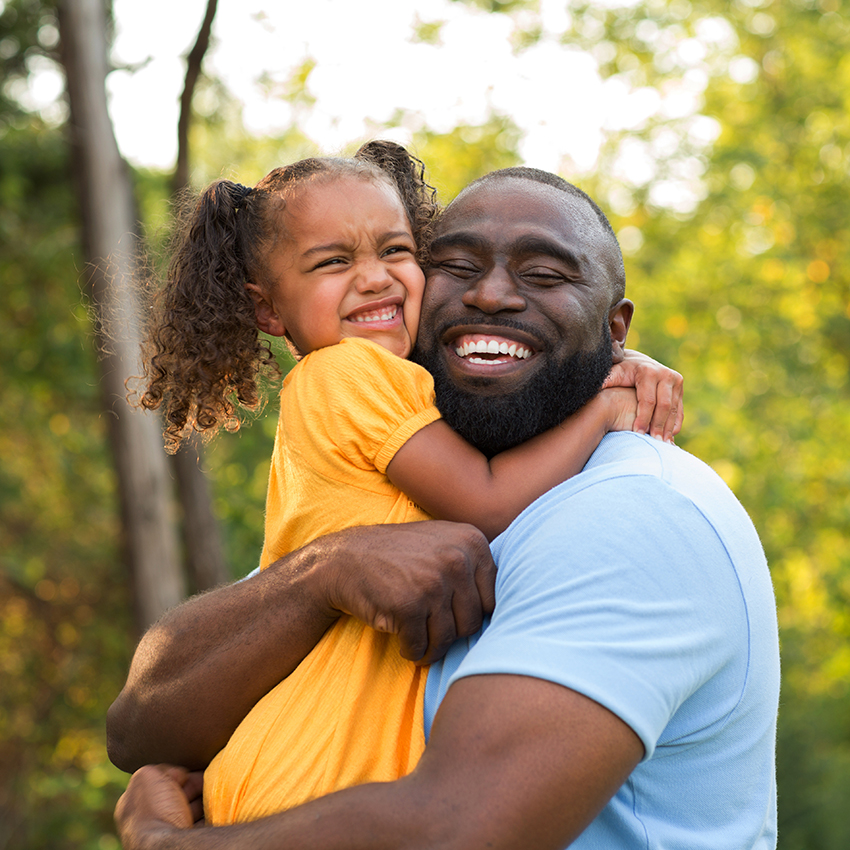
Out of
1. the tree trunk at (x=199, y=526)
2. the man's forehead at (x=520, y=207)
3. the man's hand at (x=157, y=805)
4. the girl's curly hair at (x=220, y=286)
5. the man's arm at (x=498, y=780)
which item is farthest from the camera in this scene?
the tree trunk at (x=199, y=526)

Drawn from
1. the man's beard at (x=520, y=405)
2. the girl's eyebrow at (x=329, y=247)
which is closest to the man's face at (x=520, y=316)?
the man's beard at (x=520, y=405)

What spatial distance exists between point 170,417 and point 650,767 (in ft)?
6.07

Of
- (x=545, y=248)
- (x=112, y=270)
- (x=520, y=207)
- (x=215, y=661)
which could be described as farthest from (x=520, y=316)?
(x=112, y=270)

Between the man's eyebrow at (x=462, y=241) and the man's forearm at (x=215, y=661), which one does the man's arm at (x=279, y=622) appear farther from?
the man's eyebrow at (x=462, y=241)

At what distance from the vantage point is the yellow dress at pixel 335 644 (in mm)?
1822

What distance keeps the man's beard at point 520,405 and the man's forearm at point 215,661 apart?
1.72ft

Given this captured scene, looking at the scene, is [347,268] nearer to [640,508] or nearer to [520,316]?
[520,316]

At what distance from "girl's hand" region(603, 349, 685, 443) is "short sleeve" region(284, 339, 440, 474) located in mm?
524

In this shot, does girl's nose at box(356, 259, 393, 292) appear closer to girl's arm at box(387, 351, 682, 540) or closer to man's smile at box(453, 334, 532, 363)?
man's smile at box(453, 334, 532, 363)

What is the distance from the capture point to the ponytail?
9.20ft

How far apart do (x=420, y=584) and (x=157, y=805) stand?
828 mm

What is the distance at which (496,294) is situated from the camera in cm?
234

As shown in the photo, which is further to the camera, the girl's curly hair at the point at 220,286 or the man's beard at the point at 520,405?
the girl's curly hair at the point at 220,286

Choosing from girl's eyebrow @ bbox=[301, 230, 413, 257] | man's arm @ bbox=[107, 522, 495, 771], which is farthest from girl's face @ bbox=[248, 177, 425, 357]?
man's arm @ bbox=[107, 522, 495, 771]
